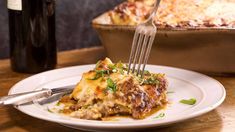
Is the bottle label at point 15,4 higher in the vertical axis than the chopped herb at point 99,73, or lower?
higher

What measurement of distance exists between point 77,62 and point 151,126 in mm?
763

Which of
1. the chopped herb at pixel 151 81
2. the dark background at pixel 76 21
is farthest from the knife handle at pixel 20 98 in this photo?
the dark background at pixel 76 21

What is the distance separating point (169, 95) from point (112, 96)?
0.23 meters

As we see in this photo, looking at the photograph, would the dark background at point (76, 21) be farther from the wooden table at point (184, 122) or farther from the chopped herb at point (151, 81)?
the chopped herb at point (151, 81)

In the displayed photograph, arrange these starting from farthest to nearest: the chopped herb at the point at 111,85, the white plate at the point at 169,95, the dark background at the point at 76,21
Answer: the dark background at the point at 76,21, the chopped herb at the point at 111,85, the white plate at the point at 169,95

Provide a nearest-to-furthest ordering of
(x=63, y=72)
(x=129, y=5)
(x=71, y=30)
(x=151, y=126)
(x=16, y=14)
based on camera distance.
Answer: (x=151, y=126)
(x=63, y=72)
(x=16, y=14)
(x=129, y=5)
(x=71, y=30)

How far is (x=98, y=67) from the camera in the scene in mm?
1183

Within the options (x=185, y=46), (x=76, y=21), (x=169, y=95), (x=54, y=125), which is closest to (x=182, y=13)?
(x=185, y=46)

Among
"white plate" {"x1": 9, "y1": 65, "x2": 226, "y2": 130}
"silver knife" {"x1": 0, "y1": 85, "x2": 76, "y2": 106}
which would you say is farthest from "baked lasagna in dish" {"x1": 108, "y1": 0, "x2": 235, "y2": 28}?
"silver knife" {"x1": 0, "y1": 85, "x2": 76, "y2": 106}

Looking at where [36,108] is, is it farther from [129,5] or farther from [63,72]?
[129,5]

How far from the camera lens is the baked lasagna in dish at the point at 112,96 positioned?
107cm

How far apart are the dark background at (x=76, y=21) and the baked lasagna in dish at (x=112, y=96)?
29.1 inches

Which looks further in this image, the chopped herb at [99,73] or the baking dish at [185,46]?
the baking dish at [185,46]

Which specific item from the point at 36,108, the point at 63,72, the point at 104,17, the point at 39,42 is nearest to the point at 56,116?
the point at 36,108
